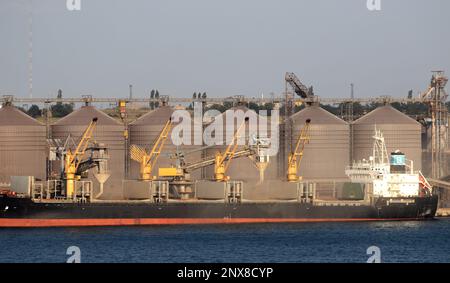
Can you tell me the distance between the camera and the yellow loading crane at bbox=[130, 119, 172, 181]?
78.1 m

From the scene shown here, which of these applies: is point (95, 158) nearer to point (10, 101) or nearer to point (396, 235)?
point (10, 101)

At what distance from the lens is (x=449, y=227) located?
72312mm

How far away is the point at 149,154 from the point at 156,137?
2008mm

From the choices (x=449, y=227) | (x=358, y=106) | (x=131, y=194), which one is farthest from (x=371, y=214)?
(x=358, y=106)

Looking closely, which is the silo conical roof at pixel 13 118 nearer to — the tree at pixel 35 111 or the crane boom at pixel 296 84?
the crane boom at pixel 296 84

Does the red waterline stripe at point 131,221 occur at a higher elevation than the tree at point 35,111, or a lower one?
lower

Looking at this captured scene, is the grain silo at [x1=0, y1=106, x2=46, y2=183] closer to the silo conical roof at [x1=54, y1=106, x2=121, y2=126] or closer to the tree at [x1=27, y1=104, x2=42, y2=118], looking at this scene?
the silo conical roof at [x1=54, y1=106, x2=121, y2=126]

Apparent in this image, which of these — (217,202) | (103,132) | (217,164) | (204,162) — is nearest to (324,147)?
(217,164)

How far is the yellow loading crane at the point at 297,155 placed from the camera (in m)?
79.8

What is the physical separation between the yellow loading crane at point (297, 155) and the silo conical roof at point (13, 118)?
20.5m

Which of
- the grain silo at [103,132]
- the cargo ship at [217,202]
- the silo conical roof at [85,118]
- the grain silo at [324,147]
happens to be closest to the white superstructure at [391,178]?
the cargo ship at [217,202]

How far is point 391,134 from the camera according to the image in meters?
87.9

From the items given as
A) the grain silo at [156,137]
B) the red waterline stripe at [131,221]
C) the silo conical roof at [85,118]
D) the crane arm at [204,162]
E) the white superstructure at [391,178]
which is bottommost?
the red waterline stripe at [131,221]

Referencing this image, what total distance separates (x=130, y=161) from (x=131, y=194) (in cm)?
1167
